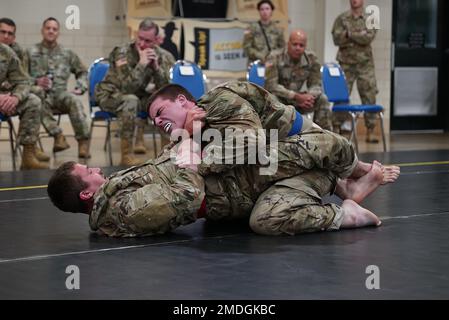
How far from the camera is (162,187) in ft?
13.9

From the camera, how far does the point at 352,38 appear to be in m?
11.2

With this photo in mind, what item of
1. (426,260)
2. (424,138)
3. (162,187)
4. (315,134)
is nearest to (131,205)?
(162,187)

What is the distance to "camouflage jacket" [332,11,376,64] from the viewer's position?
1113cm

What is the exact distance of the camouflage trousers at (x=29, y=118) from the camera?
27.1ft

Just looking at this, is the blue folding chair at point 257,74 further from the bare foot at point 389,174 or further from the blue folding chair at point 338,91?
the bare foot at point 389,174

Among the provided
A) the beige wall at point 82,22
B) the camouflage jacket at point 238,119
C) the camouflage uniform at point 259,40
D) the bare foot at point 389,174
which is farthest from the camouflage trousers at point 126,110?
the bare foot at point 389,174

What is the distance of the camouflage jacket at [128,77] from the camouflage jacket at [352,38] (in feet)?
9.67

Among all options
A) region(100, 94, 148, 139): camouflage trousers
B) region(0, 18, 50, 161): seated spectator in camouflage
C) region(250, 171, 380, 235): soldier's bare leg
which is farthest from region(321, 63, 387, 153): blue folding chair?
region(250, 171, 380, 235): soldier's bare leg

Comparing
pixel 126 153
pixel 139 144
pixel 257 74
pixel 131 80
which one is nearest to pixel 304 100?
pixel 257 74

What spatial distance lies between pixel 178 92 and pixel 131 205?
59 cm

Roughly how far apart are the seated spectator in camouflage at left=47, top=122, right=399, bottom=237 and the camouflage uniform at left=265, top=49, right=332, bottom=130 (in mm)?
4575

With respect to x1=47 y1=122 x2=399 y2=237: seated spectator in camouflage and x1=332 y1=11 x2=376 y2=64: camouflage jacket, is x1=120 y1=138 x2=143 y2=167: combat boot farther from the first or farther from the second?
x1=47 y1=122 x2=399 y2=237: seated spectator in camouflage
